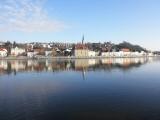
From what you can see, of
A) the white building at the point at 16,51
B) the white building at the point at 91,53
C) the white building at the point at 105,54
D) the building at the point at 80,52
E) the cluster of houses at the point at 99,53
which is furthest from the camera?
the white building at the point at 105,54

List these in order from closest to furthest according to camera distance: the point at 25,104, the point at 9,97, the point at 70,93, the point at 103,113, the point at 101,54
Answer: the point at 103,113, the point at 25,104, the point at 9,97, the point at 70,93, the point at 101,54

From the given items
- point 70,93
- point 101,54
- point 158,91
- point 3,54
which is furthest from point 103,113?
point 101,54

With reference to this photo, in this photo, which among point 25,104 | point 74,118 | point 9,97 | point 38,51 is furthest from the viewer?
point 38,51

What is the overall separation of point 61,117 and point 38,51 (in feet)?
320

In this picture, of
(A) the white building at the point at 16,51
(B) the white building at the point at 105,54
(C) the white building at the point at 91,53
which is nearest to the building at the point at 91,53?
(C) the white building at the point at 91,53

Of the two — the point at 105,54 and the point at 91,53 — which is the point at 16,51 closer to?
the point at 91,53

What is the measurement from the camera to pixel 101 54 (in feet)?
397

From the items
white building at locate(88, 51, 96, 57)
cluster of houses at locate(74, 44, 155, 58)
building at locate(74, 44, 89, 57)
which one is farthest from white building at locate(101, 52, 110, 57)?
building at locate(74, 44, 89, 57)

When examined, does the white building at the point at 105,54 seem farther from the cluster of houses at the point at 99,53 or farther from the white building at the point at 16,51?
the white building at the point at 16,51

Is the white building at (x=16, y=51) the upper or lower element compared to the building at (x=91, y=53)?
upper

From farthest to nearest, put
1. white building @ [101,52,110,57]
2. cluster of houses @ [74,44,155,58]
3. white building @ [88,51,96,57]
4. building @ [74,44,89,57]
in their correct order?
1. white building @ [101,52,110,57]
2. white building @ [88,51,96,57]
3. cluster of houses @ [74,44,155,58]
4. building @ [74,44,89,57]

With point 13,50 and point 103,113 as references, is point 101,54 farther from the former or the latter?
point 103,113

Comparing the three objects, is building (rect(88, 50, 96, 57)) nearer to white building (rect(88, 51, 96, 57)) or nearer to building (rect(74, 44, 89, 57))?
white building (rect(88, 51, 96, 57))

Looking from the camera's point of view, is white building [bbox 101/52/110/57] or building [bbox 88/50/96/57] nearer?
building [bbox 88/50/96/57]
